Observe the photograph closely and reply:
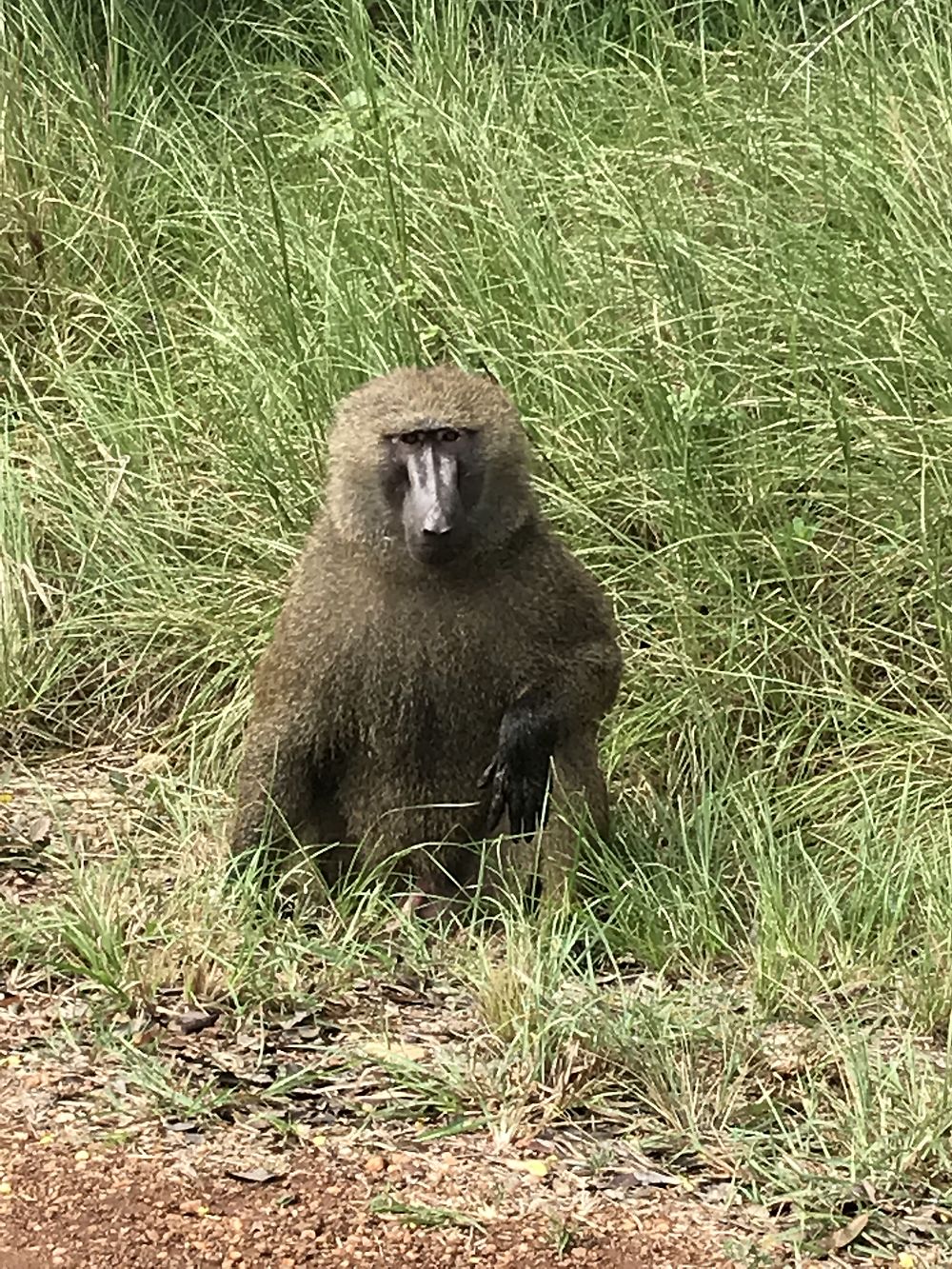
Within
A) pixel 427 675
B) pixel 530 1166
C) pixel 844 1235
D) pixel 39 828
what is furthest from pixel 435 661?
pixel 844 1235

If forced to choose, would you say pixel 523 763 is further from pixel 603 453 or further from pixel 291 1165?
pixel 603 453

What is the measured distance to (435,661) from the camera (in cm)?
400

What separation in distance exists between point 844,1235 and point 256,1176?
2.72 feet

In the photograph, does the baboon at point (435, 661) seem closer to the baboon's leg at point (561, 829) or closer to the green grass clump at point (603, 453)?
the baboon's leg at point (561, 829)

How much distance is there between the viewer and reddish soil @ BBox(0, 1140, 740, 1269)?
2826mm

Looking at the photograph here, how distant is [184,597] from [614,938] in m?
1.70

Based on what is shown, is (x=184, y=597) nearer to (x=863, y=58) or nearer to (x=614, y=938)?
(x=614, y=938)

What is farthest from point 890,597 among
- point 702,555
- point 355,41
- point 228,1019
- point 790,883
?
point 355,41

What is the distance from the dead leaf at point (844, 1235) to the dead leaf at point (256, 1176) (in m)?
0.77

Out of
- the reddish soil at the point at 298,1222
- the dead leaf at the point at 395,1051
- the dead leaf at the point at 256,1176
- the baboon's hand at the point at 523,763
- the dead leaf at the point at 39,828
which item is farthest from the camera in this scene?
the dead leaf at the point at 39,828

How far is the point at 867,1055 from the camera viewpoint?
332 cm

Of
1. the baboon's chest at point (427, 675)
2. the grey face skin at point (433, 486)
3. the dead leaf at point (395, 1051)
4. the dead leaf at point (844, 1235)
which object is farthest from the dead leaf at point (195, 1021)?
the dead leaf at point (844, 1235)

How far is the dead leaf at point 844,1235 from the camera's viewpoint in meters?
2.90

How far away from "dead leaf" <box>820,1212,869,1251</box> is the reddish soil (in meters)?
0.14
